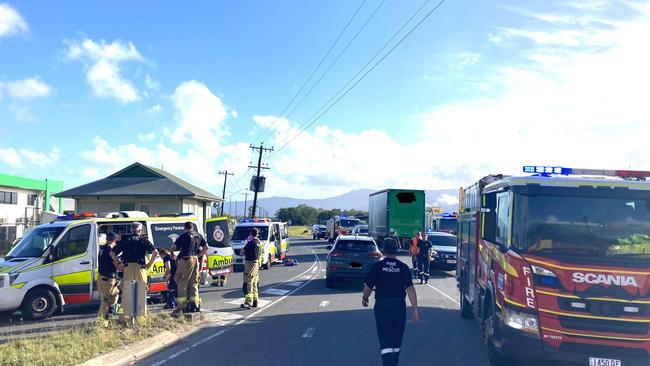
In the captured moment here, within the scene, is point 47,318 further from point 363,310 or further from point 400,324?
point 400,324

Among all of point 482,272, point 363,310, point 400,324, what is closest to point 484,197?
point 482,272

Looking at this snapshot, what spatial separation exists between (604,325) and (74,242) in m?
10.6

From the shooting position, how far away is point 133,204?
111 feet

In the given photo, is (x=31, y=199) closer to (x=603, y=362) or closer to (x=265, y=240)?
(x=265, y=240)

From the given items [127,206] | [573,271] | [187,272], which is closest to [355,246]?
[187,272]

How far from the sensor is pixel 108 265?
1091 cm

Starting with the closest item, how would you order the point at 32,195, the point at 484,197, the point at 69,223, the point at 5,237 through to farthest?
→ the point at 484,197
the point at 69,223
the point at 5,237
the point at 32,195

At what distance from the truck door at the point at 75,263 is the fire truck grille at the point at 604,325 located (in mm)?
9856

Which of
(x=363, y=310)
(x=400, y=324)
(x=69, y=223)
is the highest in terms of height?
(x=69, y=223)

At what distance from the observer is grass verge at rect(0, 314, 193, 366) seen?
24.2 feet

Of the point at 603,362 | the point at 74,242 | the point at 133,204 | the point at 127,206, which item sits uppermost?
the point at 133,204

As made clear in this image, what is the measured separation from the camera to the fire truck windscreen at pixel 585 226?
682cm

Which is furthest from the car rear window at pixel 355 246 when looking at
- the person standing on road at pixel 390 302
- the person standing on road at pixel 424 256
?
Answer: the person standing on road at pixel 390 302

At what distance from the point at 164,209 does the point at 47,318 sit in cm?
2244
